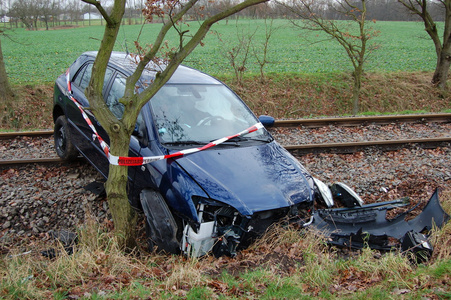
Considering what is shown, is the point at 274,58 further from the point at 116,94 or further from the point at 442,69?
the point at 116,94

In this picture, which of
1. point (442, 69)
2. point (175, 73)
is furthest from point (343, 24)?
point (175, 73)

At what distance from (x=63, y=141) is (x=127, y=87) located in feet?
10.8

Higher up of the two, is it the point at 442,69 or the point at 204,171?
the point at 442,69

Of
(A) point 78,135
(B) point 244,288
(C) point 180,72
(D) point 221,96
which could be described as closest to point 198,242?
(B) point 244,288

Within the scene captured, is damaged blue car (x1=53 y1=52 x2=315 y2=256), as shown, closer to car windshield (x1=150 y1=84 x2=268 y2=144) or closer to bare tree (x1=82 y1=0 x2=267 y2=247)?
car windshield (x1=150 y1=84 x2=268 y2=144)

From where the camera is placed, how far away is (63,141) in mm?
6723

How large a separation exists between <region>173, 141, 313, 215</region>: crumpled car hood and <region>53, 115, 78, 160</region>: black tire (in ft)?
9.52

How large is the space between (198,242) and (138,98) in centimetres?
166

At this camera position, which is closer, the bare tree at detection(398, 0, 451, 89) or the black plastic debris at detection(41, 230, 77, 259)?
the black plastic debris at detection(41, 230, 77, 259)

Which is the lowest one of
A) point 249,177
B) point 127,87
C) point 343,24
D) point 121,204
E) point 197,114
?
point 121,204

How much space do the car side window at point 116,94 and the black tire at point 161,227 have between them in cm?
166

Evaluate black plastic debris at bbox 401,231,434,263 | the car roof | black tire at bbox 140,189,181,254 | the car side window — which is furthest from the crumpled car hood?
the car side window

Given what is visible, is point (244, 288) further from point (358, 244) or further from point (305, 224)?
point (358, 244)

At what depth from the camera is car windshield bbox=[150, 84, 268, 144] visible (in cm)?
489
